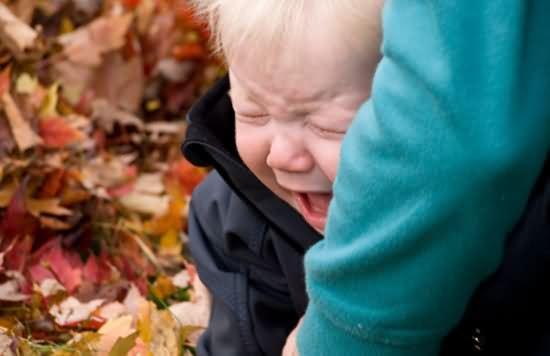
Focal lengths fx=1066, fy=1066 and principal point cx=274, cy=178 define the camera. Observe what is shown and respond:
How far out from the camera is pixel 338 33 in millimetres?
1635

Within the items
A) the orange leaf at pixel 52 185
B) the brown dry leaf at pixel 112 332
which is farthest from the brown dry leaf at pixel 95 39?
the brown dry leaf at pixel 112 332

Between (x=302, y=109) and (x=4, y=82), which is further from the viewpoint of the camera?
(x=4, y=82)

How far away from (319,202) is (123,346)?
1.44 feet

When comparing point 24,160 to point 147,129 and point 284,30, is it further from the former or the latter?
point 284,30

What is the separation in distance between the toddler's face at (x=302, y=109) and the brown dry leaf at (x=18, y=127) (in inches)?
40.0

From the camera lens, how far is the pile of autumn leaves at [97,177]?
222 cm

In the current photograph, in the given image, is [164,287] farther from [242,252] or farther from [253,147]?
[253,147]

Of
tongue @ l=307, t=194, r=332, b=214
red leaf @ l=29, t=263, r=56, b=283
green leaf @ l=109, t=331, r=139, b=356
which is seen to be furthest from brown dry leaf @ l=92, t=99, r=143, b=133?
tongue @ l=307, t=194, r=332, b=214

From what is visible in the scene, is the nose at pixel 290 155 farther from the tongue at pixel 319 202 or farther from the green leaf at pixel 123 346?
the green leaf at pixel 123 346

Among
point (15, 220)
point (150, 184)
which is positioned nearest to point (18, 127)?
point (15, 220)

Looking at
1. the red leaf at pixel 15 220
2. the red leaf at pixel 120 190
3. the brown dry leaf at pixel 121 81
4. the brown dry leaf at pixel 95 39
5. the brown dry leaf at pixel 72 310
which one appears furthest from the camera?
the brown dry leaf at pixel 121 81

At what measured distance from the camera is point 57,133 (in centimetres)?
281

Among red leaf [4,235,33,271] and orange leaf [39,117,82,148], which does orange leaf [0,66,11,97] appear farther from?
red leaf [4,235,33,271]

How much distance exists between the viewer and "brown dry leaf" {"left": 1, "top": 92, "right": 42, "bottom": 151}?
267 cm
